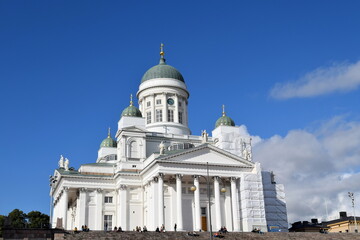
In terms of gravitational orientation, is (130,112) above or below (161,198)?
above

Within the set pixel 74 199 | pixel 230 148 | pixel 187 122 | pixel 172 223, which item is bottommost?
pixel 172 223

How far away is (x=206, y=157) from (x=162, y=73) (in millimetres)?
19370

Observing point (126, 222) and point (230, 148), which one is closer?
point (126, 222)

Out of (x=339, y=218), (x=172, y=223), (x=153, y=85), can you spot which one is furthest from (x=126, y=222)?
(x=339, y=218)

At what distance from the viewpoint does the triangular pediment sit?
5331cm

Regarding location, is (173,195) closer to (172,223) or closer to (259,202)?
(172,223)

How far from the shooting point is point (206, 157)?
54.8 metres

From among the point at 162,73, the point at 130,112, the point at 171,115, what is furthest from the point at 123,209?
the point at 162,73

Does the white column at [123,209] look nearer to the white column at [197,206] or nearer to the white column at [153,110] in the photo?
the white column at [197,206]

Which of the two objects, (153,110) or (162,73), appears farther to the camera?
(162,73)

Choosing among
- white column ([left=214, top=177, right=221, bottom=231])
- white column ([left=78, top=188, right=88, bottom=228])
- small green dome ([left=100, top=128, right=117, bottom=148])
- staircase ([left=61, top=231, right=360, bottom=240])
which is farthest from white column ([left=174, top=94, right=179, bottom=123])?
staircase ([left=61, top=231, right=360, bottom=240])

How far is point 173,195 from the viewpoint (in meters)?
54.5

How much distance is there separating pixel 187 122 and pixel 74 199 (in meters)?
19.4

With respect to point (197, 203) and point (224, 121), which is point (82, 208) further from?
point (224, 121)
